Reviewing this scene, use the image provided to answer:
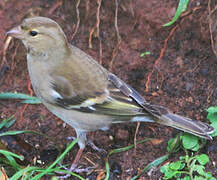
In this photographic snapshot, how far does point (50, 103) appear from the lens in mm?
3832

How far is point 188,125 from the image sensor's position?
384 centimetres

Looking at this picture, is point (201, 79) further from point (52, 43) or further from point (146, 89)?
point (52, 43)

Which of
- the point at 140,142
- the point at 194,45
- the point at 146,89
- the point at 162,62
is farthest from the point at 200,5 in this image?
the point at 140,142

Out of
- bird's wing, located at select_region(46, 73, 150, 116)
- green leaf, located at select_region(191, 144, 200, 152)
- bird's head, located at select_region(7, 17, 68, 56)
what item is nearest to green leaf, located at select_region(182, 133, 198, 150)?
green leaf, located at select_region(191, 144, 200, 152)

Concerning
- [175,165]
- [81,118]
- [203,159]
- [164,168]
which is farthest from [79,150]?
[203,159]

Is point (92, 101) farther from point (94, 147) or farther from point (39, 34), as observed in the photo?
point (39, 34)

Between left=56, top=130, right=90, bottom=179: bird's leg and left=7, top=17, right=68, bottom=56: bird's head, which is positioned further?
left=56, top=130, right=90, bottom=179: bird's leg

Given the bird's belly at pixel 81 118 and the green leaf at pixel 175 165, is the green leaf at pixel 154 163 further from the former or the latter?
the bird's belly at pixel 81 118

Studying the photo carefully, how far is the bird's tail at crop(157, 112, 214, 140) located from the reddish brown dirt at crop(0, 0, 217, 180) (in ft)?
0.57

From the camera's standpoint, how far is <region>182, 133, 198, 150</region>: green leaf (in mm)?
3820

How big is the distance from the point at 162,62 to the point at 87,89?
4.66ft

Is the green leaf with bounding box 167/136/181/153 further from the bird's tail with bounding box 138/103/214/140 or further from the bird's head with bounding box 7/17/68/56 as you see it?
the bird's head with bounding box 7/17/68/56

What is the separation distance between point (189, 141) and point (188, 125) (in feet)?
0.57

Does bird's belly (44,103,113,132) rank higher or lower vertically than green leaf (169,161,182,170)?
higher
